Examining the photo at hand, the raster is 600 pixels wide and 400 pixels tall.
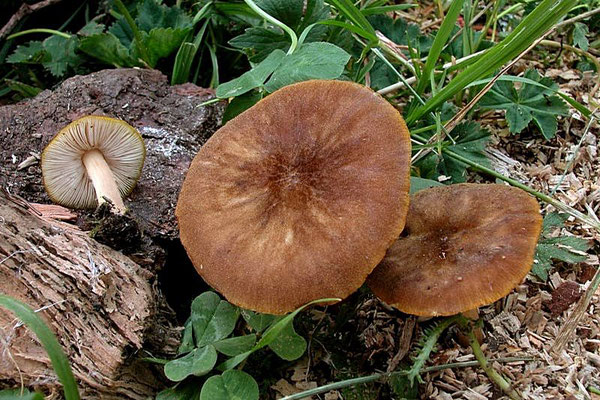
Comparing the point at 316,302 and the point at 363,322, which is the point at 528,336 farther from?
the point at 316,302

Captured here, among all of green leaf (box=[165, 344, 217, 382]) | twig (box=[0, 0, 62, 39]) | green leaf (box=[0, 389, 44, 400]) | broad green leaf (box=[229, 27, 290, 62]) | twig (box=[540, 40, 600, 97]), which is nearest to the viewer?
green leaf (box=[0, 389, 44, 400])

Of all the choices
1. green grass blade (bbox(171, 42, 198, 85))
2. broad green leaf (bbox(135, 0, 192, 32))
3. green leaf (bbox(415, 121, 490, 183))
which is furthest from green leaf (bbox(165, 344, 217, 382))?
broad green leaf (bbox(135, 0, 192, 32))

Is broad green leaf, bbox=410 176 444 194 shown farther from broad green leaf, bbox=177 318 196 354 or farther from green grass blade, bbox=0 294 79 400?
green grass blade, bbox=0 294 79 400

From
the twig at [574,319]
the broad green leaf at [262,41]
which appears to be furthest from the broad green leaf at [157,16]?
the twig at [574,319]

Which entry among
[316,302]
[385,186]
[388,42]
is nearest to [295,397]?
[316,302]

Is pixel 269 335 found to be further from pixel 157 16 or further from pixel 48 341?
pixel 157 16

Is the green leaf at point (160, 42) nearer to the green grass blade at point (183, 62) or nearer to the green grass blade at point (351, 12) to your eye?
the green grass blade at point (183, 62)
